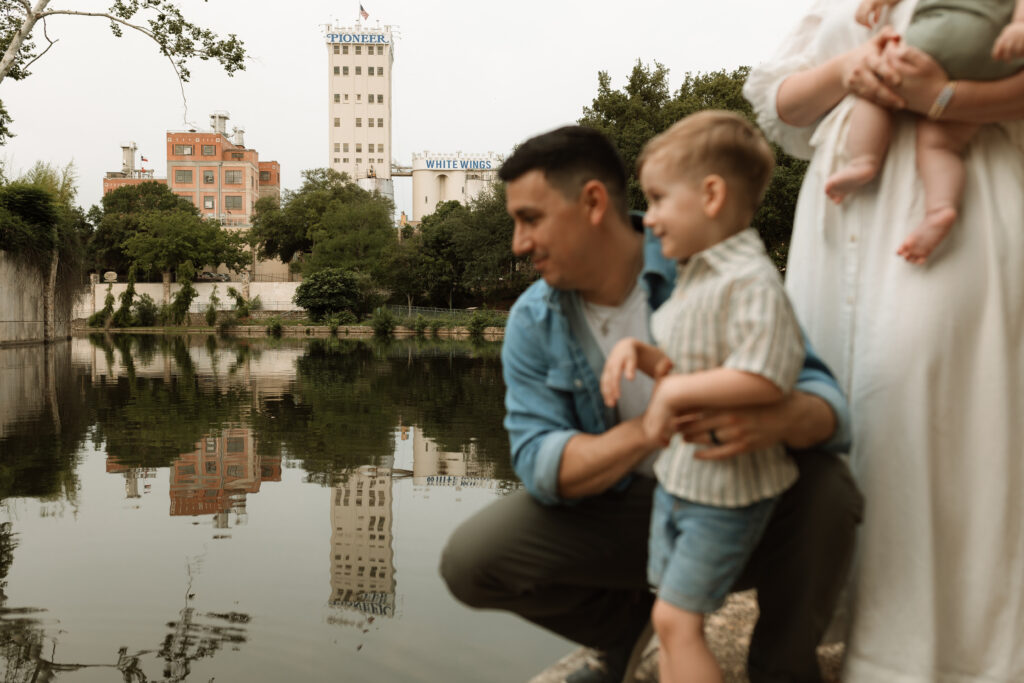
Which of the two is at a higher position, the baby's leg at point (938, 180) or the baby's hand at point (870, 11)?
the baby's hand at point (870, 11)

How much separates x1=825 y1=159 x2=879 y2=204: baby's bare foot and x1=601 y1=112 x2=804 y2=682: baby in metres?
0.30

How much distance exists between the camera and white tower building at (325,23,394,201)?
76000mm

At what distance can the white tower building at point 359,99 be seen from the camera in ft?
249

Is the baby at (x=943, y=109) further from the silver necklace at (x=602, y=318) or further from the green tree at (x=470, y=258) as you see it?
the green tree at (x=470, y=258)

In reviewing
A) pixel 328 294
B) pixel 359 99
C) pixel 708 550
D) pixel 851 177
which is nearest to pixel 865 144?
pixel 851 177

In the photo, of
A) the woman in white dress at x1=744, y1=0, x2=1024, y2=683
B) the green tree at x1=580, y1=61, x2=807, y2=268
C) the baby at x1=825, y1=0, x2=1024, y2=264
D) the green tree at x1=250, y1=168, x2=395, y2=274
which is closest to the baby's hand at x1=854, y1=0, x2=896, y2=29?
the baby at x1=825, y1=0, x2=1024, y2=264

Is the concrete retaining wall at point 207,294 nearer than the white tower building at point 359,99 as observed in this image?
Yes

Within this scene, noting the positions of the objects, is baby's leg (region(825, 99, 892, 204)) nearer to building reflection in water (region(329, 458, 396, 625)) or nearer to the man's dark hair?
the man's dark hair

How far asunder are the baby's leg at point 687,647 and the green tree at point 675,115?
22.0 m

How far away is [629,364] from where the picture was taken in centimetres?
138

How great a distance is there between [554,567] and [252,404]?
29.9 feet

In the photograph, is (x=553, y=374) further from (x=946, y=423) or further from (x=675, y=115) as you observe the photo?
(x=675, y=115)

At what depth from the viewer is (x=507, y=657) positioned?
126 inches

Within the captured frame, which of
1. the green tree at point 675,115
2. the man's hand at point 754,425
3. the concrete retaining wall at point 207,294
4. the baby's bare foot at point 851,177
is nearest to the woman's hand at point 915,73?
the baby's bare foot at point 851,177
